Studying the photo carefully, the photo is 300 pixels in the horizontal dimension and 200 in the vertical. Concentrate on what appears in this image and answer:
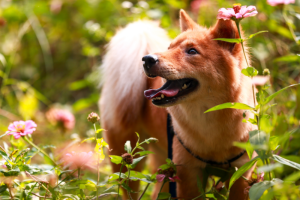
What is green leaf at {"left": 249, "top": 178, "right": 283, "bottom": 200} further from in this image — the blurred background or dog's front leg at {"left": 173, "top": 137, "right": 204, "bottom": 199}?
the blurred background

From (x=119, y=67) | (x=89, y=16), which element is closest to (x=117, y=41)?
(x=119, y=67)

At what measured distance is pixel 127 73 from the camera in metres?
2.47

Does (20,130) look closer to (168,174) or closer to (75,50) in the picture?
(168,174)

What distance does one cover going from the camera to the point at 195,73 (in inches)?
65.7

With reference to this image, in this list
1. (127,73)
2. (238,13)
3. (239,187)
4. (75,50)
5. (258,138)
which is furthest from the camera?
(75,50)

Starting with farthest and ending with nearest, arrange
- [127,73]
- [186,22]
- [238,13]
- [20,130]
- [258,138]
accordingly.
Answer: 1. [127,73]
2. [186,22]
3. [20,130]
4. [238,13]
5. [258,138]

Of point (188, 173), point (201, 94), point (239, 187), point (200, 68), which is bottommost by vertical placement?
point (239, 187)

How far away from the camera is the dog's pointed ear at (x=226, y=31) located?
5.53ft

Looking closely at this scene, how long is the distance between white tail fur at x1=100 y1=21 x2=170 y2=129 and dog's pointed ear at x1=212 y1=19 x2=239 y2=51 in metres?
0.78

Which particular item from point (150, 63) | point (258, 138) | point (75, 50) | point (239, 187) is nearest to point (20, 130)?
point (150, 63)

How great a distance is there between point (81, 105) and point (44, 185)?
81.4 inches

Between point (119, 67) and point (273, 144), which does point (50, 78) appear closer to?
point (119, 67)

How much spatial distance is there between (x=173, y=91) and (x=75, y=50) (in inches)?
170

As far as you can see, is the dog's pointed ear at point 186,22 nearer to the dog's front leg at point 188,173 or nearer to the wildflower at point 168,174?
the dog's front leg at point 188,173
